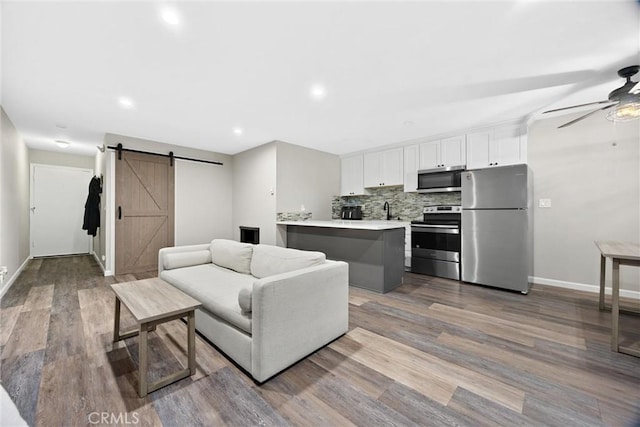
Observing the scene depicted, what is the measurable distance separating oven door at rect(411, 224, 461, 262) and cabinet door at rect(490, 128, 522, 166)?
120 centimetres

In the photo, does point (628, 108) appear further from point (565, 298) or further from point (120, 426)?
point (120, 426)

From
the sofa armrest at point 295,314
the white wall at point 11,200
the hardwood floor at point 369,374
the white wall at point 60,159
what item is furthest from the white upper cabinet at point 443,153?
the white wall at point 60,159

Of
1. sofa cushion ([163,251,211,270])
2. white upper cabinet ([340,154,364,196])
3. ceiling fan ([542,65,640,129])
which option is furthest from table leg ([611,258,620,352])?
sofa cushion ([163,251,211,270])

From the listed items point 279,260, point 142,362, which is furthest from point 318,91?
point 142,362

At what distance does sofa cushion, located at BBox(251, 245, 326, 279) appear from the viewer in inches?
90.8

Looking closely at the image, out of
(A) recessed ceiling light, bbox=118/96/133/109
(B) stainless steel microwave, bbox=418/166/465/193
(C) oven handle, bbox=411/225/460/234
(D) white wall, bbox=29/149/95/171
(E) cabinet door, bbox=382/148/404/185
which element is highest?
(A) recessed ceiling light, bbox=118/96/133/109

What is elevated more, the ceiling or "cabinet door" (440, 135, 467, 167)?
the ceiling

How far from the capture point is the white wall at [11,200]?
3.39 m

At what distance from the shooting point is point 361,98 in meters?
3.10

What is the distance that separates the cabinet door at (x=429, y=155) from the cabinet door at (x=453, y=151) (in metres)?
0.07

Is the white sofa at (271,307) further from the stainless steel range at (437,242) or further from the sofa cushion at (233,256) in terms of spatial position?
the stainless steel range at (437,242)

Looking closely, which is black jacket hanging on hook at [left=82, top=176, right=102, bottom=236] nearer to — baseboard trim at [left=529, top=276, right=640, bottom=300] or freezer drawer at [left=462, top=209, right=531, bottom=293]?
freezer drawer at [left=462, top=209, right=531, bottom=293]

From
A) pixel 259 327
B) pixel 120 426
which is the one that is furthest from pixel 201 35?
pixel 120 426

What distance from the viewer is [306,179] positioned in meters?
5.39
